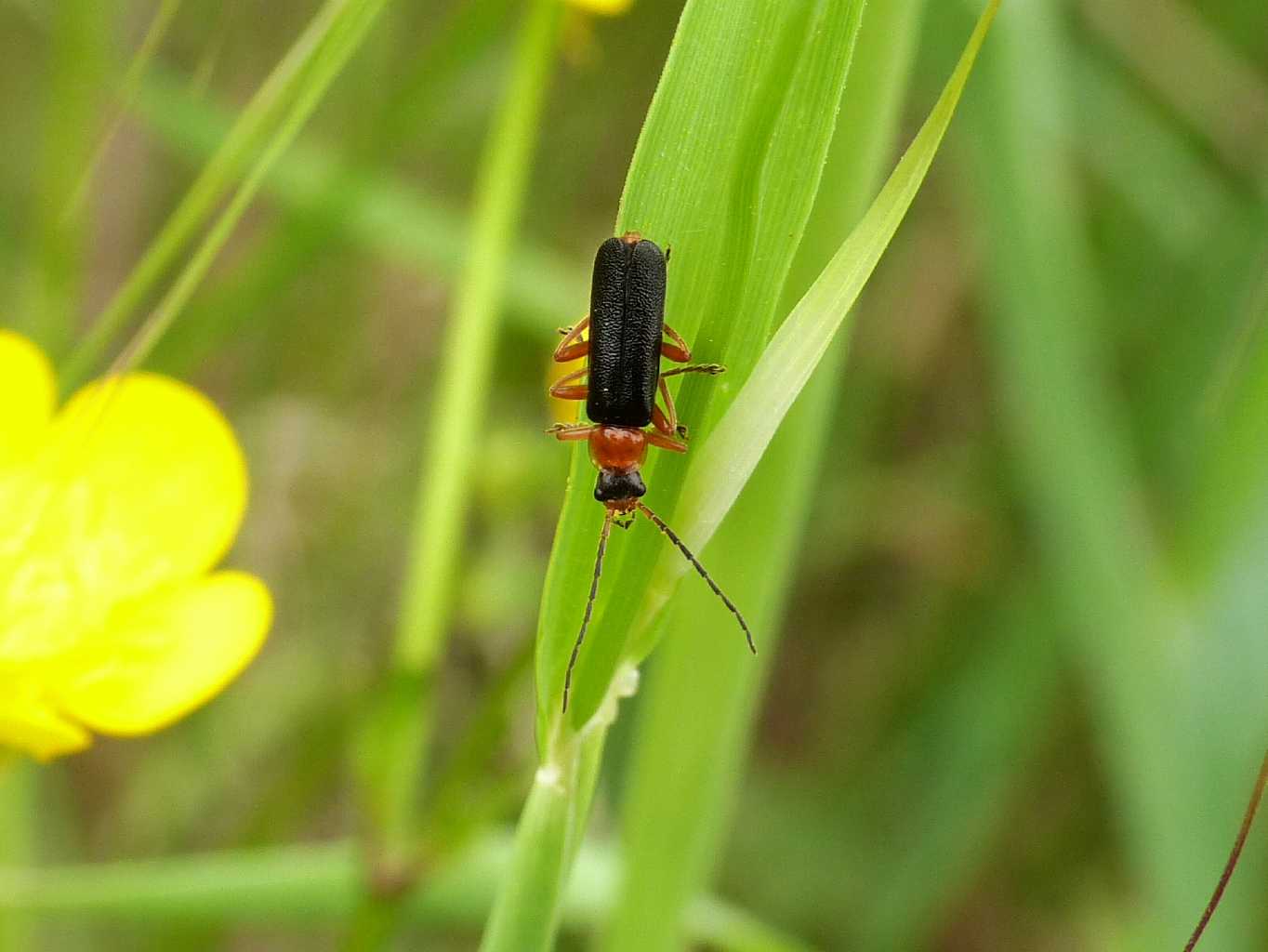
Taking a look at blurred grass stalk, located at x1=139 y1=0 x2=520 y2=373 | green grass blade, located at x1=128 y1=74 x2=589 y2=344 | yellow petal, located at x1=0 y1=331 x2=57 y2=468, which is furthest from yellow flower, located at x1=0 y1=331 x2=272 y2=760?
green grass blade, located at x1=128 y1=74 x2=589 y2=344

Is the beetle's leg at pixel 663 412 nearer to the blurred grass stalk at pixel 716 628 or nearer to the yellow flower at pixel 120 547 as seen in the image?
the blurred grass stalk at pixel 716 628

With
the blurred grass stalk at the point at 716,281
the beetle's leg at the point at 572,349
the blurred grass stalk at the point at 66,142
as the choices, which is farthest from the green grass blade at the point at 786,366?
the blurred grass stalk at the point at 66,142

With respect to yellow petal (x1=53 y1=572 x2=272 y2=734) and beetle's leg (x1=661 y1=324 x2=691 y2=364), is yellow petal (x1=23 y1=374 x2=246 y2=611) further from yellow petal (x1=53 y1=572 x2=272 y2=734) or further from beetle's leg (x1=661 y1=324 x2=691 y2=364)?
beetle's leg (x1=661 y1=324 x2=691 y2=364)

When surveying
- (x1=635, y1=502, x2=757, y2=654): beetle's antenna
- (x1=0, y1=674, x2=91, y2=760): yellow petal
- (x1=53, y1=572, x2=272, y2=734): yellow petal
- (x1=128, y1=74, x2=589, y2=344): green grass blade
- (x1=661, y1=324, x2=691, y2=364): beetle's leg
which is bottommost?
(x1=0, y1=674, x2=91, y2=760): yellow petal

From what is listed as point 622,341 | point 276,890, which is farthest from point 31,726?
point 622,341

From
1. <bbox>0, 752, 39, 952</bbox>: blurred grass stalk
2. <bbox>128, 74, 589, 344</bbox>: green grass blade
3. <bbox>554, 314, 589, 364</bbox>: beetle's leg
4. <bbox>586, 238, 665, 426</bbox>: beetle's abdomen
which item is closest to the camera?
<bbox>586, 238, 665, 426</bbox>: beetle's abdomen

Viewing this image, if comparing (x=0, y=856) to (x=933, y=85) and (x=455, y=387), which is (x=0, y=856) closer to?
(x=455, y=387)

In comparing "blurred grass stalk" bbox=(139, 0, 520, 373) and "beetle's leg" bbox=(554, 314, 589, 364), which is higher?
"blurred grass stalk" bbox=(139, 0, 520, 373)

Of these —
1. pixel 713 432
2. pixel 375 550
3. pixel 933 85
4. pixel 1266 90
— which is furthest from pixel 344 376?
pixel 713 432
